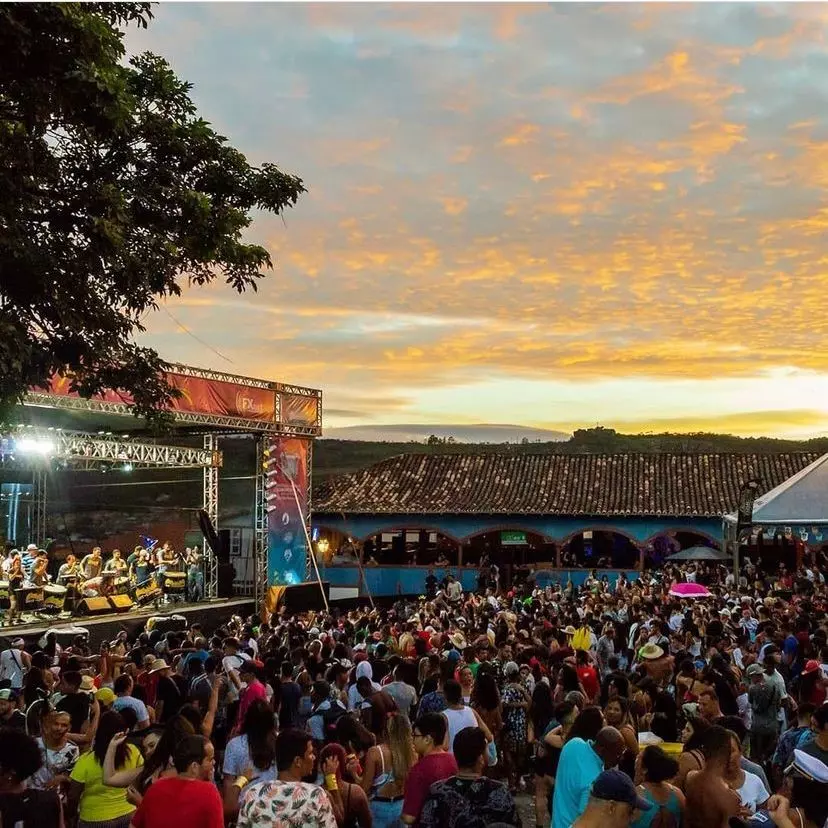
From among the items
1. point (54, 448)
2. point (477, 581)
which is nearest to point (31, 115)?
point (54, 448)

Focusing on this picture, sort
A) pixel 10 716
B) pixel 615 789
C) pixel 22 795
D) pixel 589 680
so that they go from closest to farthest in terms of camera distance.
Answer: pixel 615 789
pixel 22 795
pixel 10 716
pixel 589 680

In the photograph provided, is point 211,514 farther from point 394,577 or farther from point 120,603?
point 394,577

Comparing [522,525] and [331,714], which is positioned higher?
[522,525]

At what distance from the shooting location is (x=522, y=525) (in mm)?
37188

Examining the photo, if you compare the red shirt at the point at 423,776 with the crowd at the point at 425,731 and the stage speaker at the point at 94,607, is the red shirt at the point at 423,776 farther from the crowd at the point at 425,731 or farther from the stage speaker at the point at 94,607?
the stage speaker at the point at 94,607

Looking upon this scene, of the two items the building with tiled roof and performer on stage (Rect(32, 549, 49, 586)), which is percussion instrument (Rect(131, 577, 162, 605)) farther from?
the building with tiled roof

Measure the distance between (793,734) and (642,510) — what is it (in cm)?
2977

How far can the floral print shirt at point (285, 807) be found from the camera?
457 centimetres

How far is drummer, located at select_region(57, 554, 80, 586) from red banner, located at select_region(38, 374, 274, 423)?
396 cm

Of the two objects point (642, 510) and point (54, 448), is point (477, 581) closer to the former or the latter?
point (642, 510)

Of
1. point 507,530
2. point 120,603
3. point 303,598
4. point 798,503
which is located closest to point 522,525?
point 507,530

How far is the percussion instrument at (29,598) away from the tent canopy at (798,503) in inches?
619

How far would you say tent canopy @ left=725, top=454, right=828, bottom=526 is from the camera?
21.4 metres

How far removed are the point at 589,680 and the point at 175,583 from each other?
57.7 ft
